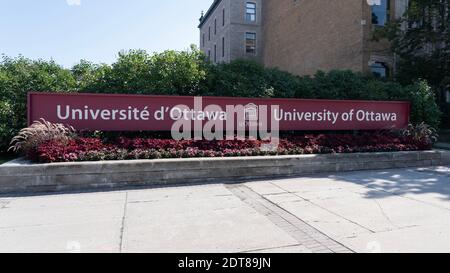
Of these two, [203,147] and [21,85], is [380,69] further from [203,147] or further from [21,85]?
[21,85]

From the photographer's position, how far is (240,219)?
533 cm

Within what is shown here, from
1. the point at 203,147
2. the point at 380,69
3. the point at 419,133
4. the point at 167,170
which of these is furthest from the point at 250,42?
the point at 167,170

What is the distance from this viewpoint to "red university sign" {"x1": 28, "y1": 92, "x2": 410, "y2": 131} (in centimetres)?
862

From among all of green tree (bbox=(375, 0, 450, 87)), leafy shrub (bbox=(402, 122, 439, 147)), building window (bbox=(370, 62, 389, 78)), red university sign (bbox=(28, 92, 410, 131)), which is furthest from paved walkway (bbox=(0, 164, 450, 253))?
building window (bbox=(370, 62, 389, 78))

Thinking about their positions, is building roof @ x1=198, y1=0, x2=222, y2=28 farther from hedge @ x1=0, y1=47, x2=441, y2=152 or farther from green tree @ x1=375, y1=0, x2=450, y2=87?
hedge @ x1=0, y1=47, x2=441, y2=152

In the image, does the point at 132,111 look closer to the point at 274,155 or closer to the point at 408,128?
the point at 274,155

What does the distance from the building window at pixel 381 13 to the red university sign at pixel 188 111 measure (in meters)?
11.1

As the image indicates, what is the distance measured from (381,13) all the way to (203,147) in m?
17.2

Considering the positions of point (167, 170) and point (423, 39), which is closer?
point (167, 170)

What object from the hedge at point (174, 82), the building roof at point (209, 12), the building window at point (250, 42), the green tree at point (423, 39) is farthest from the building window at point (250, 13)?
the hedge at point (174, 82)

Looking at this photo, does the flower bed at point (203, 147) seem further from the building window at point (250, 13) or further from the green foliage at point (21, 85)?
the building window at point (250, 13)

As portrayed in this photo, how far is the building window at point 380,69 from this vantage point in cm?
2091
